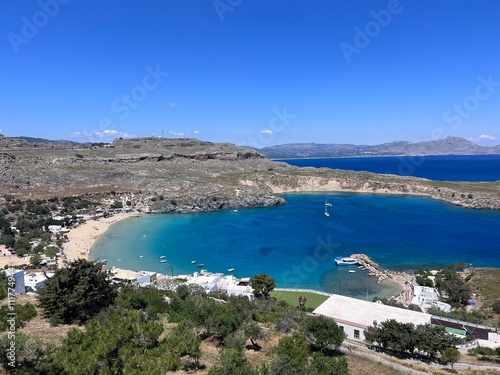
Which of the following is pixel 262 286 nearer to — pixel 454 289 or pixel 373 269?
pixel 373 269

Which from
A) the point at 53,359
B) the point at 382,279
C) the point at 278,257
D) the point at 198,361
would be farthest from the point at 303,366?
the point at 278,257

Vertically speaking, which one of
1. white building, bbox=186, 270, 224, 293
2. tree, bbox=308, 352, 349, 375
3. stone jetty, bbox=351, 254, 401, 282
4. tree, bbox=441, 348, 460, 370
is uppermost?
tree, bbox=308, 352, 349, 375

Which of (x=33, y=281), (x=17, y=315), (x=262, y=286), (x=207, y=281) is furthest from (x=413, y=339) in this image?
(x=33, y=281)

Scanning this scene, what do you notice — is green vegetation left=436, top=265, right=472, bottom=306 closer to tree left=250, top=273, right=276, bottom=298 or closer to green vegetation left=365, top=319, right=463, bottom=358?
green vegetation left=365, top=319, right=463, bottom=358

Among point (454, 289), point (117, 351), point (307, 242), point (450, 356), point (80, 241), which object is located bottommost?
point (307, 242)

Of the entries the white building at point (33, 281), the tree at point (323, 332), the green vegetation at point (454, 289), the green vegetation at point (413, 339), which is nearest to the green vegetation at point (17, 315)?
the white building at point (33, 281)

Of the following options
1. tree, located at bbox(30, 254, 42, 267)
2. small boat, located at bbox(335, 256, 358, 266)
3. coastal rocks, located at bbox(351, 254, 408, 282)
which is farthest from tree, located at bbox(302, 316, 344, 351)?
tree, located at bbox(30, 254, 42, 267)

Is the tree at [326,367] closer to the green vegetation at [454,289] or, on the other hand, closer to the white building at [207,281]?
the white building at [207,281]
